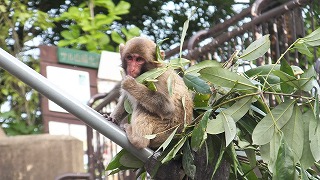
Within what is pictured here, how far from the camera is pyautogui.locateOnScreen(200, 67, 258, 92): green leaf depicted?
4195mm

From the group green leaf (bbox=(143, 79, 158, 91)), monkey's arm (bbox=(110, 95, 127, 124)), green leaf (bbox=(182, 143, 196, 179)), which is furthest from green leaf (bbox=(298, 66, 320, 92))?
monkey's arm (bbox=(110, 95, 127, 124))

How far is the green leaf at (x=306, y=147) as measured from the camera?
13.4 feet

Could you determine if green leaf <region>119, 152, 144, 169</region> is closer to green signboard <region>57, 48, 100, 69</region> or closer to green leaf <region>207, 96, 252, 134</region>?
green leaf <region>207, 96, 252, 134</region>

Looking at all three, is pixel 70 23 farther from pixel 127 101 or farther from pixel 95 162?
pixel 127 101

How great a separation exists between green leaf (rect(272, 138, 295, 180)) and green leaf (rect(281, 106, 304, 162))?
0.09 metres

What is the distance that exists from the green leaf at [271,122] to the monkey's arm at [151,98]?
124 centimetres

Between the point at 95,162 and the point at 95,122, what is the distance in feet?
17.9

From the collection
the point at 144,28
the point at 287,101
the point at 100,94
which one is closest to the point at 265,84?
the point at 287,101

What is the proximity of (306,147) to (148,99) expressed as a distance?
4.76ft

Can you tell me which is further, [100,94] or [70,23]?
[70,23]

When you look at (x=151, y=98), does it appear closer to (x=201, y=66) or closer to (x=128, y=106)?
(x=128, y=106)

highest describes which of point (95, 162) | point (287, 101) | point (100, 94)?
point (287, 101)

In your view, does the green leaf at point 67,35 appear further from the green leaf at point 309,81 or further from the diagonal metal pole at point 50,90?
the green leaf at point 309,81

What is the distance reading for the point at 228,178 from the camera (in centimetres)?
439
